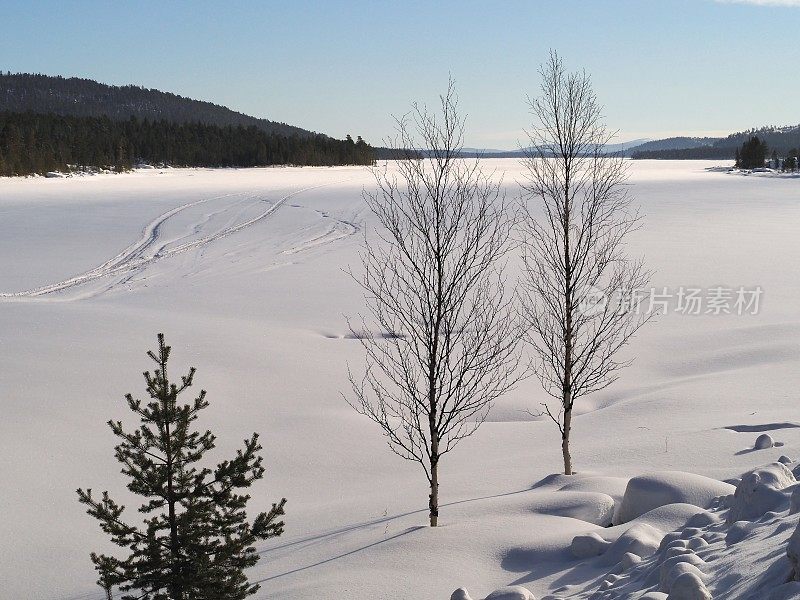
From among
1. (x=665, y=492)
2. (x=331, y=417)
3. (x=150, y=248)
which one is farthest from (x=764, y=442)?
(x=150, y=248)

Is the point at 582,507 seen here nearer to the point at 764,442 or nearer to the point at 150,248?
the point at 764,442

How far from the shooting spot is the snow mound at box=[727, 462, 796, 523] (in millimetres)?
5629

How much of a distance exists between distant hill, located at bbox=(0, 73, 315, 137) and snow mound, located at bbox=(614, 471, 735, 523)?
171841 mm

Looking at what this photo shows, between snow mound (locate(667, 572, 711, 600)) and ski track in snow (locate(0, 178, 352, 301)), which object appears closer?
snow mound (locate(667, 572, 711, 600))

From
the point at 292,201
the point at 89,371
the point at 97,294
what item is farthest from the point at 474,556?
the point at 292,201

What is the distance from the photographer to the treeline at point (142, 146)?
79.4 m

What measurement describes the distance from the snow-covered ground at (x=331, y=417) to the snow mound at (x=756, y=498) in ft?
1.94

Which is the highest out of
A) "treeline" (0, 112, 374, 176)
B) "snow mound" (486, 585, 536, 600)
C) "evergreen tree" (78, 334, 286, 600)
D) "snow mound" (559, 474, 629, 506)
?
"treeline" (0, 112, 374, 176)

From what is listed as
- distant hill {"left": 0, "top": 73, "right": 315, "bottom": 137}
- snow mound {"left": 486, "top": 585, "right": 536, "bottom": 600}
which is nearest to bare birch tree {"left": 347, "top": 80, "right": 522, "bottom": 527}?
snow mound {"left": 486, "top": 585, "right": 536, "bottom": 600}

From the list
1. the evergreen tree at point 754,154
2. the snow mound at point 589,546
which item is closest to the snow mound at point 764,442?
the snow mound at point 589,546

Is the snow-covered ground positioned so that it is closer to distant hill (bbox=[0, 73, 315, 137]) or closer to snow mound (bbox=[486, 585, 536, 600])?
snow mound (bbox=[486, 585, 536, 600])

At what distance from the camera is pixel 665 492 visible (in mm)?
7363

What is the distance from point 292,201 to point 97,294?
23623mm

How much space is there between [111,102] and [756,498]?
202 m
